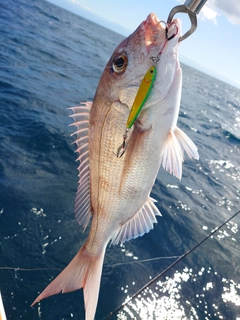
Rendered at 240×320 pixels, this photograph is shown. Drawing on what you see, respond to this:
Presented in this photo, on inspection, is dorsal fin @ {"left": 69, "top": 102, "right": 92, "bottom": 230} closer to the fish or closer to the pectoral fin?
the fish

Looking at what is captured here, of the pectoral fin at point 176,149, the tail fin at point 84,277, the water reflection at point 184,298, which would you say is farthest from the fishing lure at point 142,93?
the water reflection at point 184,298

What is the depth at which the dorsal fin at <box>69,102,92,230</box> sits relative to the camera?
188cm

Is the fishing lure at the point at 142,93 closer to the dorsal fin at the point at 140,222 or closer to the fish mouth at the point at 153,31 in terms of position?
the fish mouth at the point at 153,31

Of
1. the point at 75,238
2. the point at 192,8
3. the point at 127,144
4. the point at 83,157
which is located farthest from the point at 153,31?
the point at 75,238

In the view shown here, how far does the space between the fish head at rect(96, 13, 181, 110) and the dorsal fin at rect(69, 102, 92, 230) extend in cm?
24

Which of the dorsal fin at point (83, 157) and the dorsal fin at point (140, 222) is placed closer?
the dorsal fin at point (83, 157)

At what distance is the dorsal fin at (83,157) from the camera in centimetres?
188

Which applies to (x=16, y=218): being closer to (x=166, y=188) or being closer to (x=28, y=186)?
(x=28, y=186)

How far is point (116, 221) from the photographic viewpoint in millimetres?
2047

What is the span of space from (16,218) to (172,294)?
9.32 feet

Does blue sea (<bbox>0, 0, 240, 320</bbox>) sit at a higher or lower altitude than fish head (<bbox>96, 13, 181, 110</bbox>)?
lower

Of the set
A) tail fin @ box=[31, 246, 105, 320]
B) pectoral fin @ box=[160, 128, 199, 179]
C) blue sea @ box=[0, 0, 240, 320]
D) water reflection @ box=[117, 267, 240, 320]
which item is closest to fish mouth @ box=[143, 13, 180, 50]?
pectoral fin @ box=[160, 128, 199, 179]

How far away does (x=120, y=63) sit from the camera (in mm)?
1731

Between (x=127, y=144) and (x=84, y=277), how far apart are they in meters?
1.19
